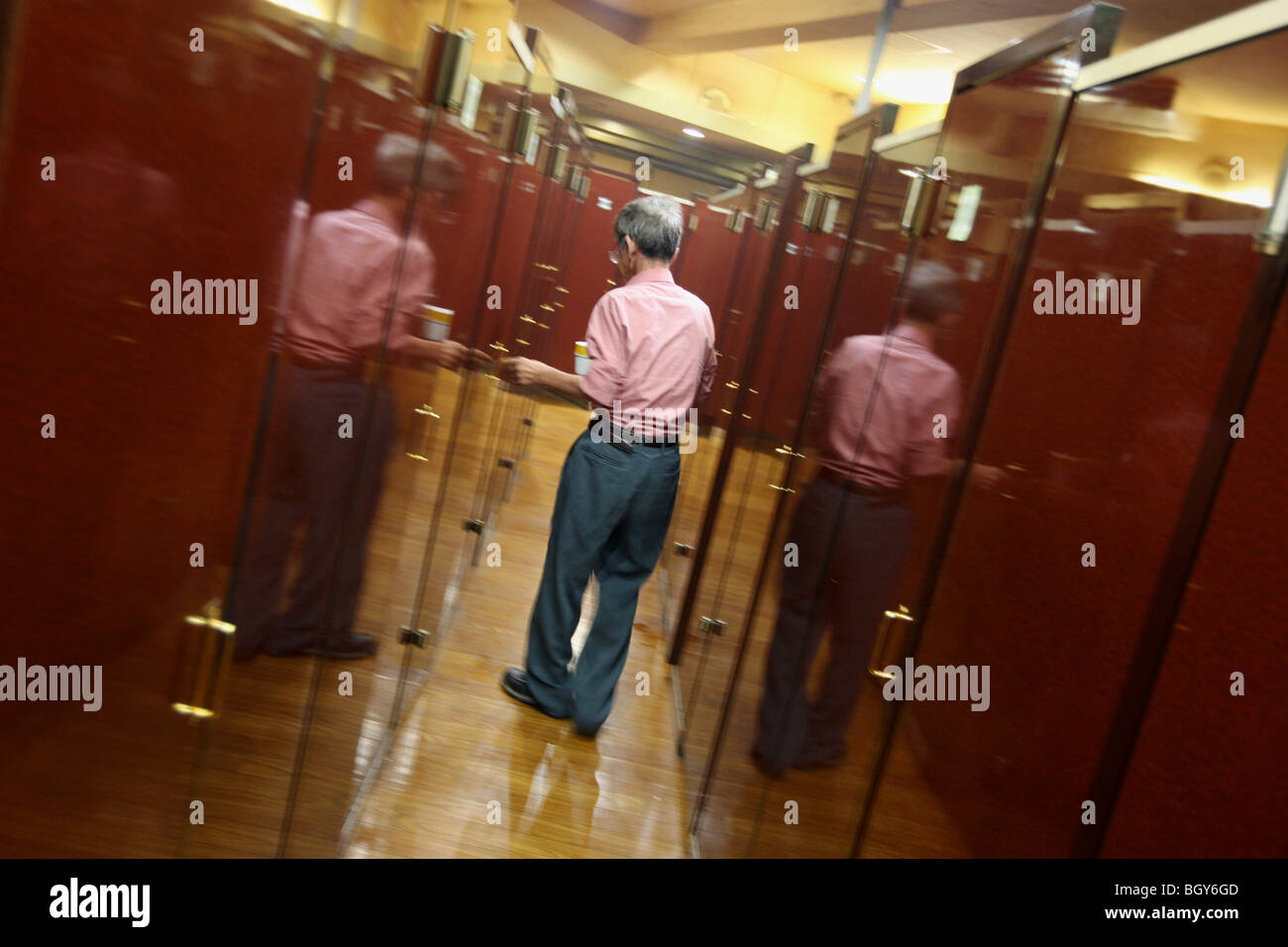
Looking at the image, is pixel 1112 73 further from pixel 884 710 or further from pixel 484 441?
pixel 484 441

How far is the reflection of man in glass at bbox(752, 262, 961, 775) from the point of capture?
6.30 feet

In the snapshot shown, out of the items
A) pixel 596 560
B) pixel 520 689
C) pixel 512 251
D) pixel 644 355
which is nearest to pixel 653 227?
pixel 644 355

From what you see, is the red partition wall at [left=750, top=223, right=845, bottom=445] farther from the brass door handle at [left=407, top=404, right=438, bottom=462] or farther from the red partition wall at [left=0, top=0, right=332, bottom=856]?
the red partition wall at [left=0, top=0, right=332, bottom=856]

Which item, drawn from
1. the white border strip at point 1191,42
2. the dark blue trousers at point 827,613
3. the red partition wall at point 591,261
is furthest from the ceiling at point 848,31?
the red partition wall at point 591,261

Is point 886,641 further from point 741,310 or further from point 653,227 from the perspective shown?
point 741,310

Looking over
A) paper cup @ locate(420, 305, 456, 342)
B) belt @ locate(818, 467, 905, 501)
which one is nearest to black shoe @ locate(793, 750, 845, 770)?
belt @ locate(818, 467, 905, 501)

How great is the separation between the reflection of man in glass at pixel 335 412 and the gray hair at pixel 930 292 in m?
1.01

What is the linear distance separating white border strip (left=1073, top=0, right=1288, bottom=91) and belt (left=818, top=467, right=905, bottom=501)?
30.7 inches

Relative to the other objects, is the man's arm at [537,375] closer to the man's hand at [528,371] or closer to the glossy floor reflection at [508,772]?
the man's hand at [528,371]

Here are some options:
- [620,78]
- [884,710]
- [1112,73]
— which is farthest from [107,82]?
[620,78]

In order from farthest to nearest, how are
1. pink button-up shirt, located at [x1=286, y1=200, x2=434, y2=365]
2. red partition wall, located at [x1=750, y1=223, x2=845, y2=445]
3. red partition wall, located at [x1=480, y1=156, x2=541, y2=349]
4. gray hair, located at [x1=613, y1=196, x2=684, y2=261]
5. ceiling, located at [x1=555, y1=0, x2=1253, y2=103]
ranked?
ceiling, located at [x1=555, y1=0, x2=1253, y2=103], red partition wall, located at [x1=480, y1=156, x2=541, y2=349], gray hair, located at [x1=613, y1=196, x2=684, y2=261], red partition wall, located at [x1=750, y1=223, x2=845, y2=445], pink button-up shirt, located at [x1=286, y1=200, x2=434, y2=365]

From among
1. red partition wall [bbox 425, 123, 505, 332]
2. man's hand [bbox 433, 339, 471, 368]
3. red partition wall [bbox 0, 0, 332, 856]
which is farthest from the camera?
man's hand [bbox 433, 339, 471, 368]

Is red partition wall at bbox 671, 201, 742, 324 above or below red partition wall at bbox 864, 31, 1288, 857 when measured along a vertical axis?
above
